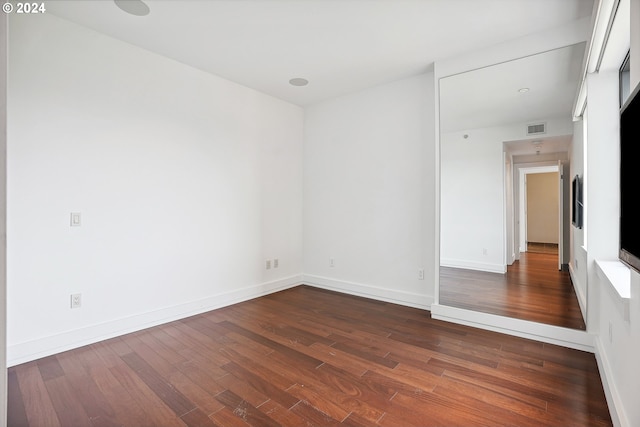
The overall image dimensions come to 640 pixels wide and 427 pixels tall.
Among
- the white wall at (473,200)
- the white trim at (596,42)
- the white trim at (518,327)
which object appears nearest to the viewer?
the white trim at (596,42)

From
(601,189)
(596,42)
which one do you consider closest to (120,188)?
(596,42)

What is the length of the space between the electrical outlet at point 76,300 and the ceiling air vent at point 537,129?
4.32m

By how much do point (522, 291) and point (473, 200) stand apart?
1018mm

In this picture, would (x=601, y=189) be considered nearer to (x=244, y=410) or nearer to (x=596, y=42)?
(x=596, y=42)

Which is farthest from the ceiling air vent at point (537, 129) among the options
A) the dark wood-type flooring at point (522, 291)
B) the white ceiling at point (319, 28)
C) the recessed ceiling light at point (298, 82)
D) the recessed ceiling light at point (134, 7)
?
the recessed ceiling light at point (134, 7)

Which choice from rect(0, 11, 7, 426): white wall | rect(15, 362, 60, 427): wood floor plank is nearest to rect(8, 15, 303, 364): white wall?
rect(15, 362, 60, 427): wood floor plank

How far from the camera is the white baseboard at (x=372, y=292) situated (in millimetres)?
3668

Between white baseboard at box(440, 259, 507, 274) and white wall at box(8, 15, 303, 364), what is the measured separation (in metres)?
2.37

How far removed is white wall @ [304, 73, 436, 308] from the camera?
369cm

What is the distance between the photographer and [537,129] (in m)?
2.91

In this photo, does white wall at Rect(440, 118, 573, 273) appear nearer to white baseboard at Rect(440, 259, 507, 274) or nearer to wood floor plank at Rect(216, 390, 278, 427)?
white baseboard at Rect(440, 259, 507, 274)

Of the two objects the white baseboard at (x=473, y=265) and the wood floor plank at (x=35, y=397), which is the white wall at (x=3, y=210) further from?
the white baseboard at (x=473, y=265)

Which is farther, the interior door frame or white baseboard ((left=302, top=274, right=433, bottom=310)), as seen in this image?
white baseboard ((left=302, top=274, right=433, bottom=310))

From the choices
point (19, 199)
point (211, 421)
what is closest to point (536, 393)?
point (211, 421)
